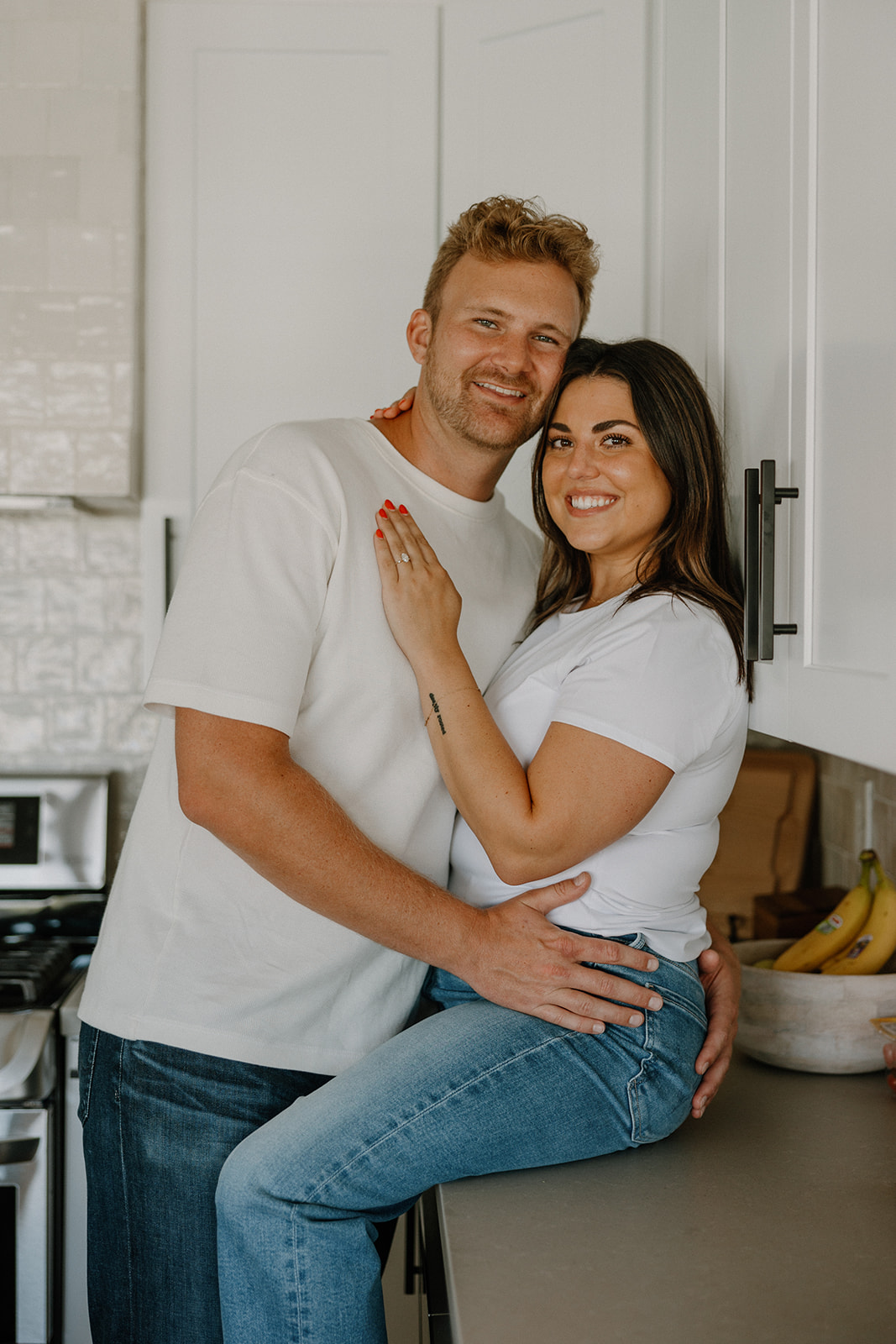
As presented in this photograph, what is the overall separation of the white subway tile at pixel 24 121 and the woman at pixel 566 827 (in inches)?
44.6

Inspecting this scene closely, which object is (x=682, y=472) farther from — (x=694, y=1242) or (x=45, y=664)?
(x=45, y=664)

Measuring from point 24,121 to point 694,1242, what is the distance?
76.9 inches

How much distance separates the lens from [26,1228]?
163 centimetres

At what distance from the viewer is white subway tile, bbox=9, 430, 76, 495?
1.86m

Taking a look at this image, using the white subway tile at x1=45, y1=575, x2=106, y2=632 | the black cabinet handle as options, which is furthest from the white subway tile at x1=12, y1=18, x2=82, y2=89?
the black cabinet handle

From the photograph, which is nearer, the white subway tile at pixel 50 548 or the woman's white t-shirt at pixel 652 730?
the woman's white t-shirt at pixel 652 730

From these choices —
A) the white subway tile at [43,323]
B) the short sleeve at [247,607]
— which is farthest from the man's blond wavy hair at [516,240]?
the white subway tile at [43,323]

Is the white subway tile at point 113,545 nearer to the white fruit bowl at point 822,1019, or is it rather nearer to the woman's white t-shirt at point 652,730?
the woman's white t-shirt at point 652,730

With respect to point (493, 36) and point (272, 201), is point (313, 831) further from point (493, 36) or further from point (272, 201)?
point (493, 36)

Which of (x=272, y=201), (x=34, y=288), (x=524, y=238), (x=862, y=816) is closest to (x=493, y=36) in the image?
(x=272, y=201)

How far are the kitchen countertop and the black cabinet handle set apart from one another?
0.50 m

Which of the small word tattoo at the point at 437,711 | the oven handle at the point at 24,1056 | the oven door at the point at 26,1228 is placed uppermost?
the small word tattoo at the point at 437,711

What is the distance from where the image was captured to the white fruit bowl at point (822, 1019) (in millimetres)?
1313

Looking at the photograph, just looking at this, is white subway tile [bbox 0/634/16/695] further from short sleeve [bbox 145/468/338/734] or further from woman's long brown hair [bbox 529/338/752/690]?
woman's long brown hair [bbox 529/338/752/690]
